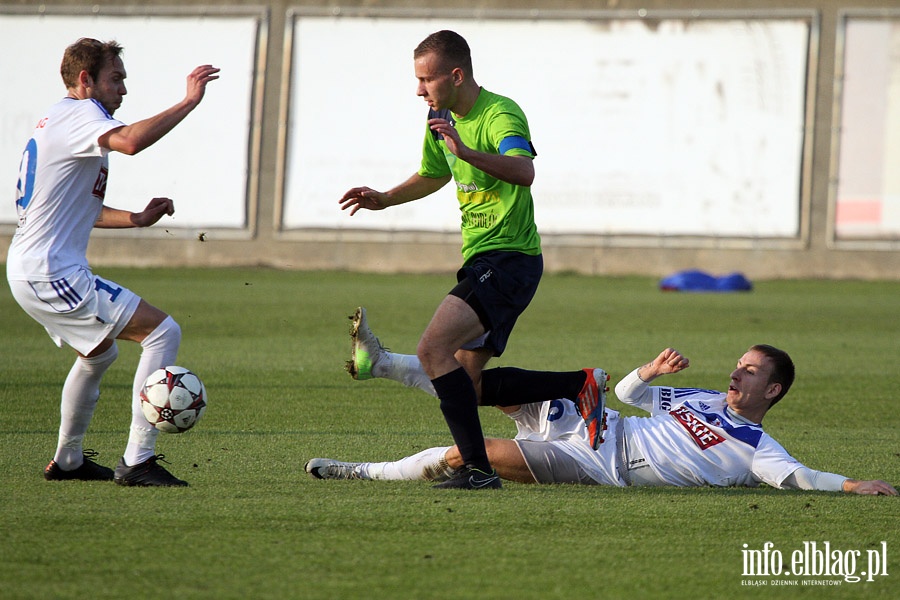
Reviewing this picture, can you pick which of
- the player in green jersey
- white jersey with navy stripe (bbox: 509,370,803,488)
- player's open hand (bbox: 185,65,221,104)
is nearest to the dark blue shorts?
the player in green jersey

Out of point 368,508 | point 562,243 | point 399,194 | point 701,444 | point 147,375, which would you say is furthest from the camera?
point 562,243

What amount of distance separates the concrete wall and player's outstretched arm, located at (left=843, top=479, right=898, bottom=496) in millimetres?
20066

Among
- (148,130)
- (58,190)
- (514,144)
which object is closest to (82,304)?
(58,190)

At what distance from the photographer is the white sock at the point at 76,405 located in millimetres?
5340

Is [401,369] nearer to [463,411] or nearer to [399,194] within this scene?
[463,411]

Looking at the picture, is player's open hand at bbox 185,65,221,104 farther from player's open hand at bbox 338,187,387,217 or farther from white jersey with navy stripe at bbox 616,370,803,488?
white jersey with navy stripe at bbox 616,370,803,488

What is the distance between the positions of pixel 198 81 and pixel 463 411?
1.84m

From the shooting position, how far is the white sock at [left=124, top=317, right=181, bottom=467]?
17.1ft

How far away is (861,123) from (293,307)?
45.8 feet

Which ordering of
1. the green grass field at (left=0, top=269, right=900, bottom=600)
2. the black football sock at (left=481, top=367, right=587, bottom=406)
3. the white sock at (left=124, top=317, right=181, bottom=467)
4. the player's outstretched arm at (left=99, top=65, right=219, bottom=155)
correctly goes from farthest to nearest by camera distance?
the black football sock at (left=481, top=367, right=587, bottom=406) → the white sock at (left=124, top=317, right=181, bottom=467) → the player's outstretched arm at (left=99, top=65, right=219, bottom=155) → the green grass field at (left=0, top=269, right=900, bottom=600)

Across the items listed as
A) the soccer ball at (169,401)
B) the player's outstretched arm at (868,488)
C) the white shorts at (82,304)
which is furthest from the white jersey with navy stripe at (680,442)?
the white shorts at (82,304)

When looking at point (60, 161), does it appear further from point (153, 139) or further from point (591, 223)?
point (591, 223)

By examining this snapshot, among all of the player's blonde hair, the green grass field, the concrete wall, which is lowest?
the green grass field

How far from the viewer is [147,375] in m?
5.21
